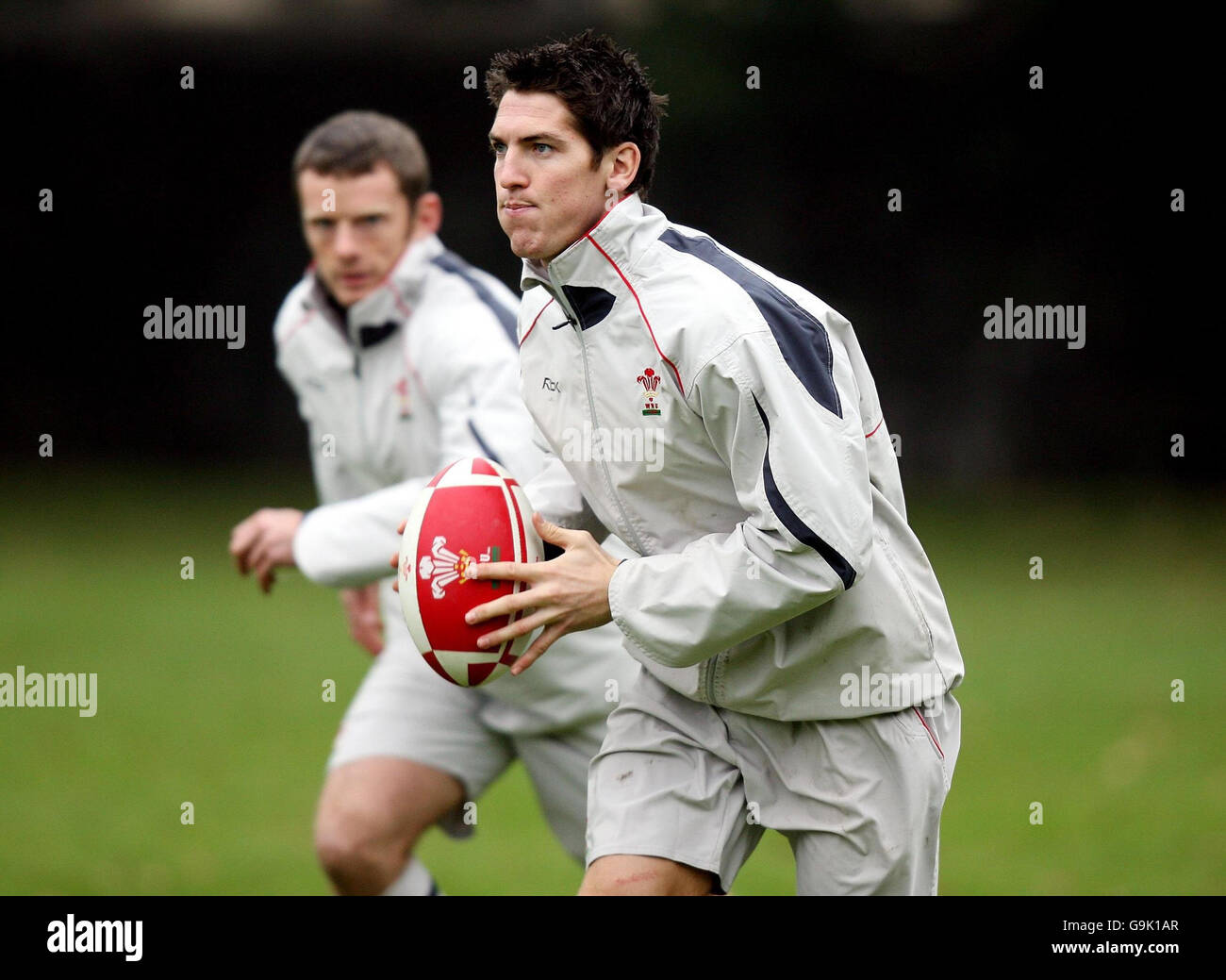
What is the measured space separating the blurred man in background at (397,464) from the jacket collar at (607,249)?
1081 mm

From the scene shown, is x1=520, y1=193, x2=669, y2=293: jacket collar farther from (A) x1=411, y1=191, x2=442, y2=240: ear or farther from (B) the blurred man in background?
(A) x1=411, y1=191, x2=442, y2=240: ear

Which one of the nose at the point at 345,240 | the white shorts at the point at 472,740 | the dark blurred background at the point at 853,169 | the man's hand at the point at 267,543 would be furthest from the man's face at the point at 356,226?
the dark blurred background at the point at 853,169

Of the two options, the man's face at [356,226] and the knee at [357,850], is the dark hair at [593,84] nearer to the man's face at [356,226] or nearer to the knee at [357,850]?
the man's face at [356,226]

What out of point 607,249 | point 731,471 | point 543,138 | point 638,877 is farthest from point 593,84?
point 638,877

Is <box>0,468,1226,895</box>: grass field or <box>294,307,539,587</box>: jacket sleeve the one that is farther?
<box>0,468,1226,895</box>: grass field

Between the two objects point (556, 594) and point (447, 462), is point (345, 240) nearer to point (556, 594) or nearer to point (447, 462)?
point (447, 462)

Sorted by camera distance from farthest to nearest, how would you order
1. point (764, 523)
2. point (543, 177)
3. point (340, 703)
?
point (340, 703)
point (543, 177)
point (764, 523)

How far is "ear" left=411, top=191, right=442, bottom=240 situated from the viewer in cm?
461

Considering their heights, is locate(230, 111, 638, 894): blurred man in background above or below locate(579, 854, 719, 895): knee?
above

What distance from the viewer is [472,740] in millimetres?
4246

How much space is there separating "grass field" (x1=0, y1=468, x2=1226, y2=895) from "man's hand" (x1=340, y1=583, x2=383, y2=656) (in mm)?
1041

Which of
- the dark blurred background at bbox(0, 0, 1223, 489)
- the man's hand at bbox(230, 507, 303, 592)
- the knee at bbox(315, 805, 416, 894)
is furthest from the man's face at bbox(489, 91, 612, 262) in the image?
the dark blurred background at bbox(0, 0, 1223, 489)

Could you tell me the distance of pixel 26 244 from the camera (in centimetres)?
1400

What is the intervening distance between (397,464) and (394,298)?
51cm
